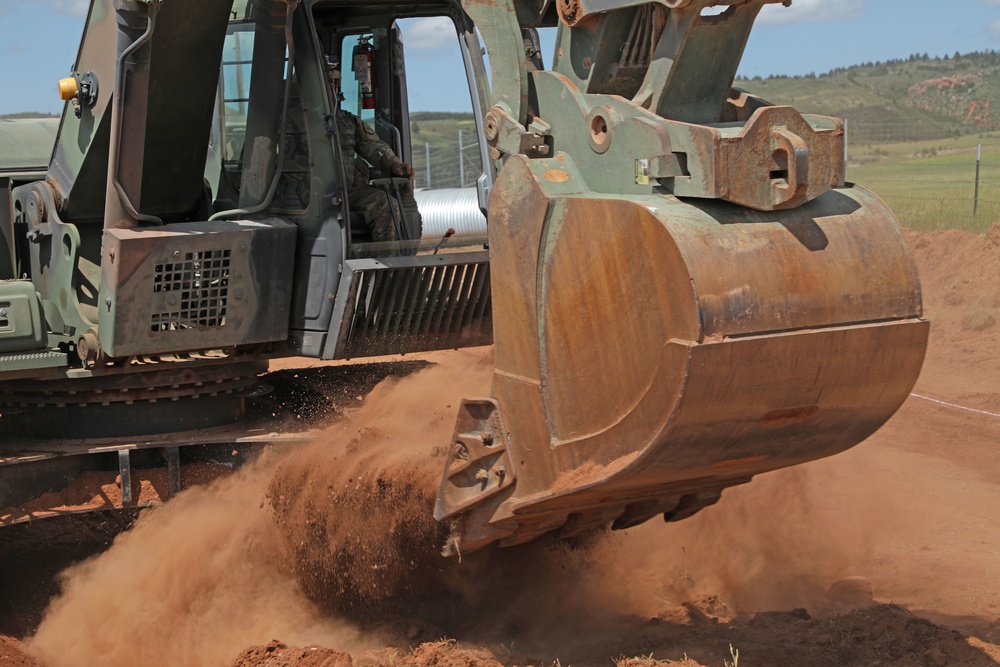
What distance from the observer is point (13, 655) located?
225 inches

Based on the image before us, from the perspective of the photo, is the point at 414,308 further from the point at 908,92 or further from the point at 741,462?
the point at 908,92

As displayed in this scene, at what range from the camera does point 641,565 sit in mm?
6168

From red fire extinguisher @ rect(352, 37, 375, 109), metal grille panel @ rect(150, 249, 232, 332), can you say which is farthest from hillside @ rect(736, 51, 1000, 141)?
metal grille panel @ rect(150, 249, 232, 332)

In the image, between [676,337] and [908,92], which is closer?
[676,337]

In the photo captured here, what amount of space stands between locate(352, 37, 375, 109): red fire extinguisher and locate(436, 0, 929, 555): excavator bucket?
223 centimetres

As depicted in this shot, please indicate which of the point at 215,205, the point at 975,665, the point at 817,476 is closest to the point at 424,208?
the point at 817,476

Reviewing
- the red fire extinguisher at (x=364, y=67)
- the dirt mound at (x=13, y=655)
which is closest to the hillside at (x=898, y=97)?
the red fire extinguisher at (x=364, y=67)

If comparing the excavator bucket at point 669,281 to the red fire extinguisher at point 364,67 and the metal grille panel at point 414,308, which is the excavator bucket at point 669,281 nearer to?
the metal grille panel at point 414,308

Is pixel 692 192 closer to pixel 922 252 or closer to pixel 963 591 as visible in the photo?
pixel 963 591

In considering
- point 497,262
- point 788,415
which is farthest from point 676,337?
Answer: point 497,262

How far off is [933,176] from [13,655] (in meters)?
26.7

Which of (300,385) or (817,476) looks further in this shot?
(817,476)

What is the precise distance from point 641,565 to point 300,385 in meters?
2.23

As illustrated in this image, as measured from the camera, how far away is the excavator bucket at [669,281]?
146 inches
